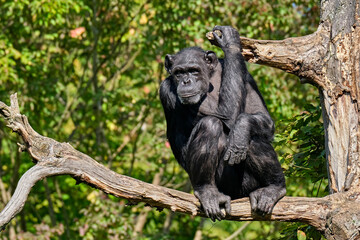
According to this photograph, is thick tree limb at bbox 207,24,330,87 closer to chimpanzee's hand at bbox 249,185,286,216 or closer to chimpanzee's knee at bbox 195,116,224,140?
chimpanzee's knee at bbox 195,116,224,140

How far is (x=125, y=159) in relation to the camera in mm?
14414

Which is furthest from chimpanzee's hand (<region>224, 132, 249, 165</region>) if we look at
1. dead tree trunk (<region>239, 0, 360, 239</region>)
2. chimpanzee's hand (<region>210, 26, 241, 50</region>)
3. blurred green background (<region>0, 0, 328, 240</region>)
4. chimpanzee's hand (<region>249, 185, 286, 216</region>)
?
blurred green background (<region>0, 0, 328, 240</region>)

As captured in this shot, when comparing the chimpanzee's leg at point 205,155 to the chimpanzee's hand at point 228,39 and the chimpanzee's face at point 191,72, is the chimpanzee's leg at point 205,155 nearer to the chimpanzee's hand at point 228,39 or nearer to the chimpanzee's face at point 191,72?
the chimpanzee's face at point 191,72

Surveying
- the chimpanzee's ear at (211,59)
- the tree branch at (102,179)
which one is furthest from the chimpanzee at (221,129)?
the tree branch at (102,179)

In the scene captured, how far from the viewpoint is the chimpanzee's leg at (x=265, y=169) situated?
6414 millimetres

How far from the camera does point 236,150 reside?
255 inches

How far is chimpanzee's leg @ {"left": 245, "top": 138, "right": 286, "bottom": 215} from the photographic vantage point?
21.0ft

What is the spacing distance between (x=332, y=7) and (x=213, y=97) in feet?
5.94

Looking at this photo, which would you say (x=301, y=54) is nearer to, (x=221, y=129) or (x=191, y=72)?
(x=221, y=129)

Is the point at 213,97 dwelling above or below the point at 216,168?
above

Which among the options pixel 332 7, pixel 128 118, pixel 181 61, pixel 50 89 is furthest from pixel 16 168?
pixel 332 7

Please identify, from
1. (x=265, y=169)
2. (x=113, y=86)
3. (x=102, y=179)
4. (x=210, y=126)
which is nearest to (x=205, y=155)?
(x=210, y=126)

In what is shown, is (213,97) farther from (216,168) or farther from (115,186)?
(115,186)

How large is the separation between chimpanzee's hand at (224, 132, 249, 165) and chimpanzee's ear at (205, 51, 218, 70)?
1302mm
